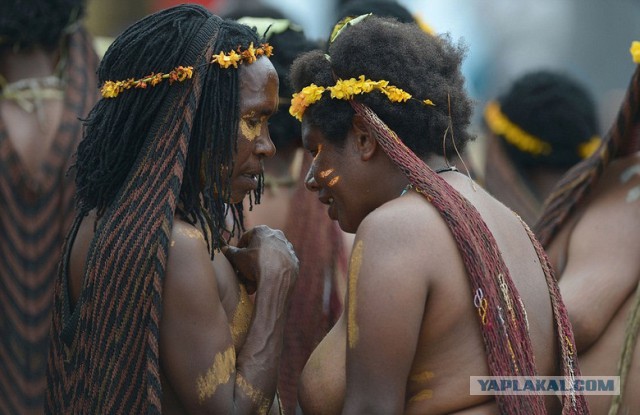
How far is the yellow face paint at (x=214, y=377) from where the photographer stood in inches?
127

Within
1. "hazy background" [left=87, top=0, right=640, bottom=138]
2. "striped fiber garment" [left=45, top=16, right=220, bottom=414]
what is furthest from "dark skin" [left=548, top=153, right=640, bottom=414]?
"hazy background" [left=87, top=0, right=640, bottom=138]

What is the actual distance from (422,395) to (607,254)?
1360mm

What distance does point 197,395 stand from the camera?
10.6 feet

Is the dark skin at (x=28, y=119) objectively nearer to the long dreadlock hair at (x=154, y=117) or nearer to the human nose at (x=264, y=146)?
the long dreadlock hair at (x=154, y=117)

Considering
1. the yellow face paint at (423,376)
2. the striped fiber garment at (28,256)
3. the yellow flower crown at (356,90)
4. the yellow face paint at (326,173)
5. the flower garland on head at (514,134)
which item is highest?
the yellow flower crown at (356,90)

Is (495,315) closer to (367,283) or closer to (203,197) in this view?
(367,283)

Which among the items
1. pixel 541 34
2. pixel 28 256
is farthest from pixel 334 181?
pixel 541 34

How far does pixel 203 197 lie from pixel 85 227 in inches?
16.6

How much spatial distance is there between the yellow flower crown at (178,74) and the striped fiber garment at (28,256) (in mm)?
1935

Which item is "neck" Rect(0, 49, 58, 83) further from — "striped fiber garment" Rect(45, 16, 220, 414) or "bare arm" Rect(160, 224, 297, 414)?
"bare arm" Rect(160, 224, 297, 414)

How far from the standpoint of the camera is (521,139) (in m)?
6.48

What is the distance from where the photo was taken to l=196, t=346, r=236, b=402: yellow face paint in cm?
322

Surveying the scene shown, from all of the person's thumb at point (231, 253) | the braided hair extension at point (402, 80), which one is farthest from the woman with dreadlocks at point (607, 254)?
the person's thumb at point (231, 253)

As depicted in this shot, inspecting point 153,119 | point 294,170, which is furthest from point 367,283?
point 294,170
